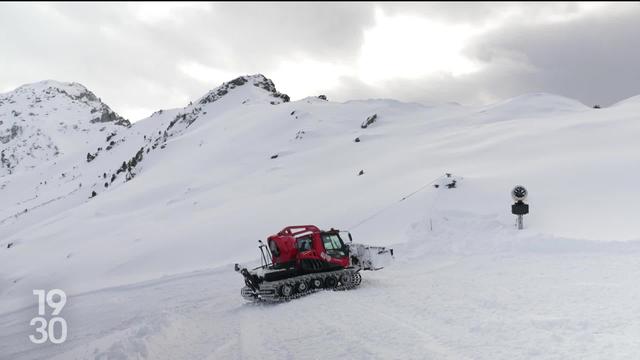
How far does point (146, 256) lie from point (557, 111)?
1636 inches

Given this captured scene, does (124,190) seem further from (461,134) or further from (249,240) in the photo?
(461,134)

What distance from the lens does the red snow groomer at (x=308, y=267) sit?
1700cm

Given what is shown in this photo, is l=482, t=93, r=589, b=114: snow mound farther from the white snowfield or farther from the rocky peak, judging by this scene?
the rocky peak

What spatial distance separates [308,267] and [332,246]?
121 cm

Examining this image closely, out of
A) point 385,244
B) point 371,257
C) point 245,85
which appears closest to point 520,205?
point 385,244

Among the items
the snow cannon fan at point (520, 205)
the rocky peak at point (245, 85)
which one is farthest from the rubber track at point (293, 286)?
the rocky peak at point (245, 85)

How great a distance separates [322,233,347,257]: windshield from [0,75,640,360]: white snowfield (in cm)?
148

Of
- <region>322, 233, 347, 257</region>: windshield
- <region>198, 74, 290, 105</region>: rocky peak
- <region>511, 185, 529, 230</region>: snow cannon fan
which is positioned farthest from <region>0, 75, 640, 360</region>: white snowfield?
<region>198, 74, 290, 105</region>: rocky peak

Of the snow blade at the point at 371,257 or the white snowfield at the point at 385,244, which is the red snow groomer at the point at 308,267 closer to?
the snow blade at the point at 371,257

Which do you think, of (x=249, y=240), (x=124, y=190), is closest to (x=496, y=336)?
(x=249, y=240)

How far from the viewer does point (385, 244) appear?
2338 centimetres

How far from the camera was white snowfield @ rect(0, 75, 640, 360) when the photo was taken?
10.9 m

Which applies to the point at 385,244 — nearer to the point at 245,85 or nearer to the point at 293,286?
the point at 293,286

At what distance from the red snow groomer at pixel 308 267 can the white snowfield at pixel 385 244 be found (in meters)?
0.65
